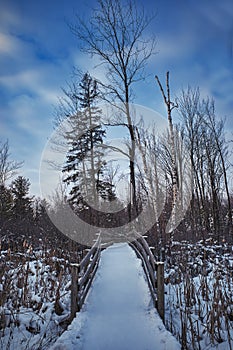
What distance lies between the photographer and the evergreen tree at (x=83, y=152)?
58.7 feet

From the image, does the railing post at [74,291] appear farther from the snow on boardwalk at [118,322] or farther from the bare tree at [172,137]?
the bare tree at [172,137]

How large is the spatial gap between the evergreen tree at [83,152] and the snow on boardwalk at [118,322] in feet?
38.6

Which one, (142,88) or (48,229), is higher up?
(142,88)

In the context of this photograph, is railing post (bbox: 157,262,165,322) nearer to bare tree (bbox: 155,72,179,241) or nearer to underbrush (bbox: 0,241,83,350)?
underbrush (bbox: 0,241,83,350)

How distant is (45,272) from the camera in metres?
6.82

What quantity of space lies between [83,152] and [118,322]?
1484 cm

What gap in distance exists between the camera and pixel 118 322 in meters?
4.27

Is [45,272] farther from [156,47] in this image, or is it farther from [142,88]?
[156,47]

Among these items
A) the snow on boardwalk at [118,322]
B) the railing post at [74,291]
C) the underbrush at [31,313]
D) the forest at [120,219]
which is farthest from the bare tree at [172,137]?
the railing post at [74,291]

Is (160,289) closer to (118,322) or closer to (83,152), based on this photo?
(118,322)

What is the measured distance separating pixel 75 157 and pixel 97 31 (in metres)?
8.79

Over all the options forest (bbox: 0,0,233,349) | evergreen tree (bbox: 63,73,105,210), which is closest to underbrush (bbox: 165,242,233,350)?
forest (bbox: 0,0,233,349)

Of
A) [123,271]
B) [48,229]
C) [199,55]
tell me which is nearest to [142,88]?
[199,55]

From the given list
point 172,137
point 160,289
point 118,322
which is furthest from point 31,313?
point 172,137
